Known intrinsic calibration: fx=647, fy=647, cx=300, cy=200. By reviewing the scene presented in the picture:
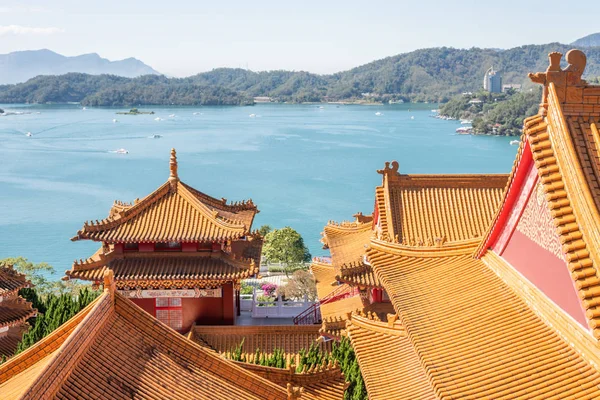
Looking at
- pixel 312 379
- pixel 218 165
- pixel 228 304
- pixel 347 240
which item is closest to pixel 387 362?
pixel 312 379

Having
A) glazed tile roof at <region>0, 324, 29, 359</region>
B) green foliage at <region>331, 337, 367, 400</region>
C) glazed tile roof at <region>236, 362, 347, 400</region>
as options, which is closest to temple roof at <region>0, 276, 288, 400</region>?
glazed tile roof at <region>236, 362, 347, 400</region>

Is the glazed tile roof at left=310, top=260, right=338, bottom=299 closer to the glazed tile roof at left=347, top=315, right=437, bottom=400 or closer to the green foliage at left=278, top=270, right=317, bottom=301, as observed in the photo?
the green foliage at left=278, top=270, right=317, bottom=301

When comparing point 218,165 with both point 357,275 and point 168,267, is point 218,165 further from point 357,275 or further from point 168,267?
point 357,275

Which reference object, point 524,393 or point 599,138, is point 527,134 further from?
point 524,393

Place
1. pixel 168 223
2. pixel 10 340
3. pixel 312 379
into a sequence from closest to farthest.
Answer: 1. pixel 312 379
2. pixel 10 340
3. pixel 168 223

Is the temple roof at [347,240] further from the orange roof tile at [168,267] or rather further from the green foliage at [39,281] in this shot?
the green foliage at [39,281]

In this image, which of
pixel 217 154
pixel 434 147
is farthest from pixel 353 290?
pixel 434 147
